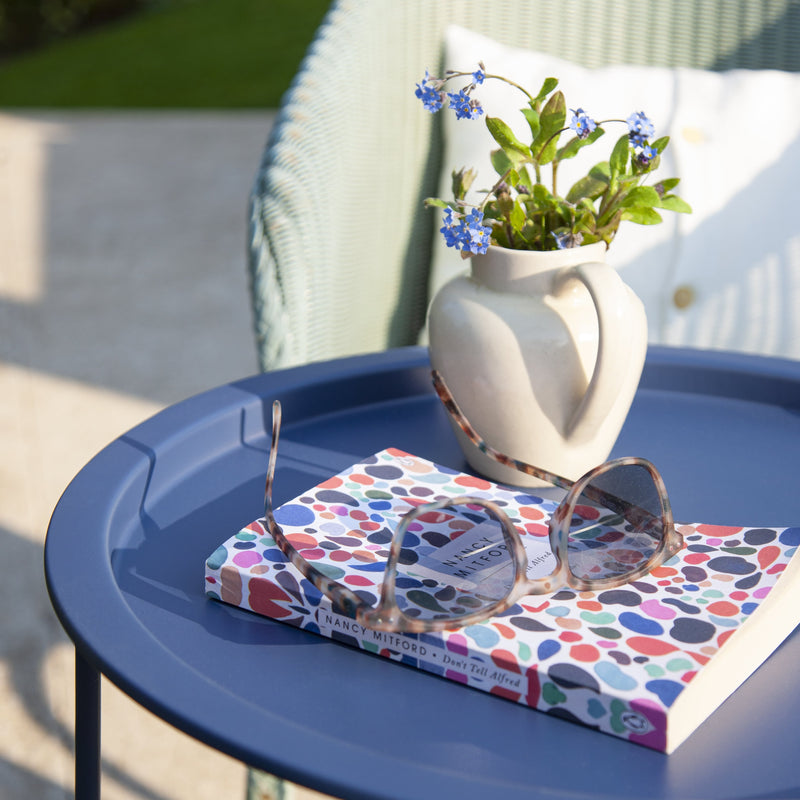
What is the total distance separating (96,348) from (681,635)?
221 cm

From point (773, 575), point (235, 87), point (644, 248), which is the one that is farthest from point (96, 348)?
point (235, 87)

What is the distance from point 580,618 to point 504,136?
1.20ft

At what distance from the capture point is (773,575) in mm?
641

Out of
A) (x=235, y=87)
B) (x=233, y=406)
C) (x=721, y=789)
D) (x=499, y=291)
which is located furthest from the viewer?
(x=235, y=87)

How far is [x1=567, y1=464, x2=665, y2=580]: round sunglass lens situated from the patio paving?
2.11ft

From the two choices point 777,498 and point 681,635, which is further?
point 777,498

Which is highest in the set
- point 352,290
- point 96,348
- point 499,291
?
point 499,291

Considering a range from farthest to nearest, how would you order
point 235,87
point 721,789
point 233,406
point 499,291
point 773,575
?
point 235,87
point 233,406
point 499,291
point 773,575
point 721,789

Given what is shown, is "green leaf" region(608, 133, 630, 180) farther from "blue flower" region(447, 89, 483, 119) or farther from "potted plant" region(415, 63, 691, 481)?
"blue flower" region(447, 89, 483, 119)

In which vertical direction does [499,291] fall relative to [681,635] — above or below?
above

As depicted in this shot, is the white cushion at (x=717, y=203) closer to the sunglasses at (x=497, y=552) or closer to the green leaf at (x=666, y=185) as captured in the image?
the green leaf at (x=666, y=185)

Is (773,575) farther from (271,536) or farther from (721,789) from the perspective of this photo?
(271,536)

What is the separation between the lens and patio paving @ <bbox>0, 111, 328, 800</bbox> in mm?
1383

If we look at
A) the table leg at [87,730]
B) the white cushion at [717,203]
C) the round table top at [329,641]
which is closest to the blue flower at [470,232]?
the round table top at [329,641]
